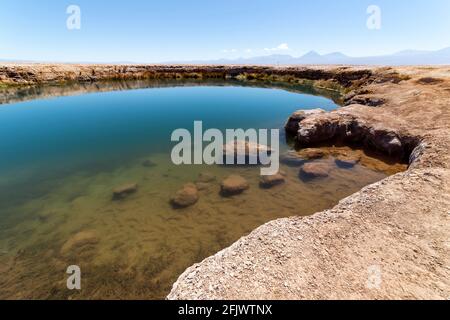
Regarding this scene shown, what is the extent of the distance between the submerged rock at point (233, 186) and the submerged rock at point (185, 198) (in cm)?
191

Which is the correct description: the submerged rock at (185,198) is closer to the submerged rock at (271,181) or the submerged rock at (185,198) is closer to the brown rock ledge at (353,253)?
the submerged rock at (271,181)

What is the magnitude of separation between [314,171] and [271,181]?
362 centimetres

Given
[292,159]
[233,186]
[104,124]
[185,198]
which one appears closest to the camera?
[185,198]

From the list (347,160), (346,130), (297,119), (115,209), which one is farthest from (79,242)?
(346,130)

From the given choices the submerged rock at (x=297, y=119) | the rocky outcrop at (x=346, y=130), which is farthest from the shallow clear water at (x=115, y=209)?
the submerged rock at (x=297, y=119)

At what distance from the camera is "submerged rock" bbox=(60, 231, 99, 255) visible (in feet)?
40.1

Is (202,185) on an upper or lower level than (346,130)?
lower

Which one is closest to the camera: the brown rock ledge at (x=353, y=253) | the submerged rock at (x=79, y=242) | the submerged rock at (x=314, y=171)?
the brown rock ledge at (x=353, y=253)

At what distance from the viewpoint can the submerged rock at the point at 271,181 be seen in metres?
17.7

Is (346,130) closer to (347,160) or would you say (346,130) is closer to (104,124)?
(347,160)

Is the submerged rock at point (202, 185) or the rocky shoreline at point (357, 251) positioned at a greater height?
the rocky shoreline at point (357, 251)

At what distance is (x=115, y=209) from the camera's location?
15273 millimetres

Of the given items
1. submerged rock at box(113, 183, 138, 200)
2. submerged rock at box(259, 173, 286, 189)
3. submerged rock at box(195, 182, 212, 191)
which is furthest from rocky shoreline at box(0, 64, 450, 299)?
submerged rock at box(113, 183, 138, 200)
